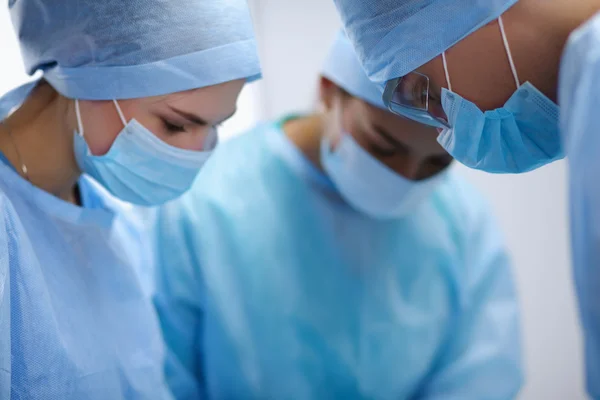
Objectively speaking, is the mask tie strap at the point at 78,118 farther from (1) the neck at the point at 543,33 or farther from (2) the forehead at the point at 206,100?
(1) the neck at the point at 543,33

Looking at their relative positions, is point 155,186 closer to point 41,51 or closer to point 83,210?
point 83,210

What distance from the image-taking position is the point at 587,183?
0.53 metres

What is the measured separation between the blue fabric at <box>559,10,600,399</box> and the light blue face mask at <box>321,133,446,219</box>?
2.36ft

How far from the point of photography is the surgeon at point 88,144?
2.85ft

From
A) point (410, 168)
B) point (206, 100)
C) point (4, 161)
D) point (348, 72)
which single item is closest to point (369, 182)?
point (410, 168)

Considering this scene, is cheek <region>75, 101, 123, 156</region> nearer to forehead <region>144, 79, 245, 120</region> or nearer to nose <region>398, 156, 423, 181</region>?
forehead <region>144, 79, 245, 120</region>

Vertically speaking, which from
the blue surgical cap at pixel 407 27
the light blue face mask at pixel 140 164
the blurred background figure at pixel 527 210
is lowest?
the blurred background figure at pixel 527 210

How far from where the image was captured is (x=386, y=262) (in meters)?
1.47

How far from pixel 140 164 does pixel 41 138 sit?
0.53 feet

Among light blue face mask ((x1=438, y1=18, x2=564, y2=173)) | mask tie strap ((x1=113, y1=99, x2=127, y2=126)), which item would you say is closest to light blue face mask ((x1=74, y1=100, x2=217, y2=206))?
mask tie strap ((x1=113, y1=99, x2=127, y2=126))

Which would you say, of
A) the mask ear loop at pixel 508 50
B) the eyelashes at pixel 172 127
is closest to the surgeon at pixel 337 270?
the eyelashes at pixel 172 127

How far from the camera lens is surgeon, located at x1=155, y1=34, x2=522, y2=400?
131 cm

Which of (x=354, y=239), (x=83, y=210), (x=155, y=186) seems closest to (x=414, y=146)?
(x=354, y=239)

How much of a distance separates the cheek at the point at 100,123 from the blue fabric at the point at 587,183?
2.15ft
